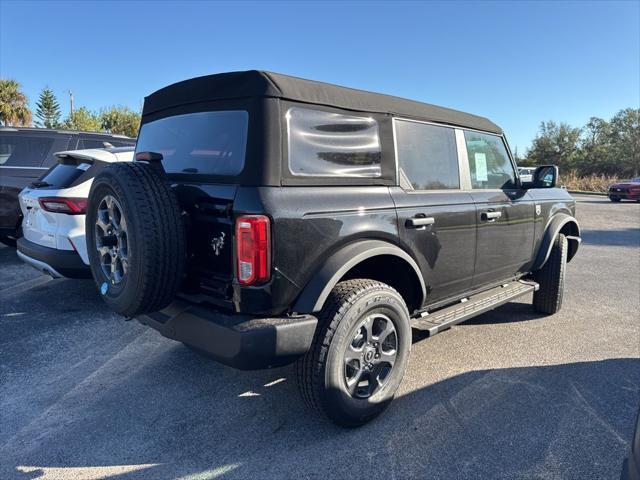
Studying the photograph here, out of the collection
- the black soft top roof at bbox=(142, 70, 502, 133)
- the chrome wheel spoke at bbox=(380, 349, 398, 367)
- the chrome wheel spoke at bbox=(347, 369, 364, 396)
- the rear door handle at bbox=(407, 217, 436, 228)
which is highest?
the black soft top roof at bbox=(142, 70, 502, 133)

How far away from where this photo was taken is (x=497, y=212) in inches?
146

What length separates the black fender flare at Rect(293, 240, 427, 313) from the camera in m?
2.38

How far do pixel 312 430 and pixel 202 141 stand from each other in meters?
1.91

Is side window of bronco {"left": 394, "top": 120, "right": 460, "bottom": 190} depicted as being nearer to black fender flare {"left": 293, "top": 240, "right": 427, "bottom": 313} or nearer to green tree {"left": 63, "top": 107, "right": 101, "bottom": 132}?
black fender flare {"left": 293, "top": 240, "right": 427, "bottom": 313}

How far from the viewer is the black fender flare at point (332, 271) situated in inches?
93.5

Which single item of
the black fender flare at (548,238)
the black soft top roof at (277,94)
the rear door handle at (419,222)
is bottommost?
the black fender flare at (548,238)

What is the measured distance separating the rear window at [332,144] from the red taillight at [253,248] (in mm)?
405

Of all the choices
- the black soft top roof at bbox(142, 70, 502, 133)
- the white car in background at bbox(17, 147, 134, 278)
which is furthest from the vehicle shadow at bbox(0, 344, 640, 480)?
the black soft top roof at bbox(142, 70, 502, 133)

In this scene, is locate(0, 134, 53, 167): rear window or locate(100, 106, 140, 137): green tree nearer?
locate(0, 134, 53, 167): rear window

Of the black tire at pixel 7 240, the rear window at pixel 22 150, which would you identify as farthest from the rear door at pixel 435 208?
the black tire at pixel 7 240

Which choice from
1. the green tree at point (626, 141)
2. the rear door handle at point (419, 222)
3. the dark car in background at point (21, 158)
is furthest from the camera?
the green tree at point (626, 141)

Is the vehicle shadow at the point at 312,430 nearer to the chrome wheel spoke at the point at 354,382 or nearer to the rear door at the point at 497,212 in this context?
the chrome wheel spoke at the point at 354,382

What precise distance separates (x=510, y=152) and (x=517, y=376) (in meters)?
2.16

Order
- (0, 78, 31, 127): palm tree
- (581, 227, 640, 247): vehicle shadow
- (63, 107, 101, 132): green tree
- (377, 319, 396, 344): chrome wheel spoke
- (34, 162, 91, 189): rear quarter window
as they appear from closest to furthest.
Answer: (377, 319, 396, 344): chrome wheel spoke, (34, 162, 91, 189): rear quarter window, (581, 227, 640, 247): vehicle shadow, (0, 78, 31, 127): palm tree, (63, 107, 101, 132): green tree
